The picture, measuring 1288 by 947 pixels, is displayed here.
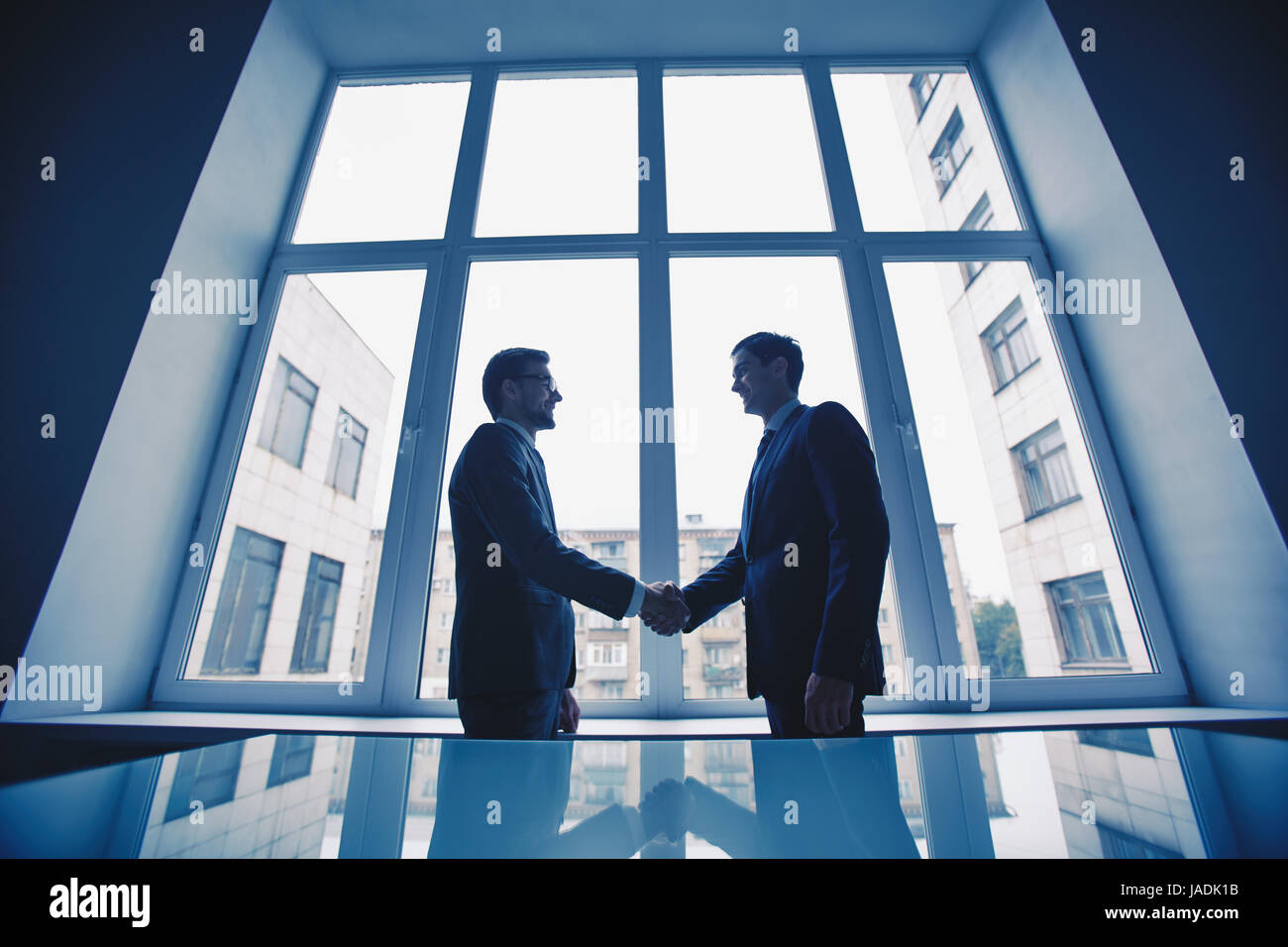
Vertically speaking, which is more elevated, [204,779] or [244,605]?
[244,605]

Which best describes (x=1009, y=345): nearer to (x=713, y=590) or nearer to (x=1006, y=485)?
(x=1006, y=485)

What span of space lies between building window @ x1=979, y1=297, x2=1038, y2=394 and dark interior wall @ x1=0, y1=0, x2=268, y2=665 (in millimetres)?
3310

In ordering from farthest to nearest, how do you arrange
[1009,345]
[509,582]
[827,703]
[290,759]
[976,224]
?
1. [976,224]
2. [1009,345]
3. [509,582]
4. [827,703]
5. [290,759]

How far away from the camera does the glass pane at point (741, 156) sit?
8.19 ft

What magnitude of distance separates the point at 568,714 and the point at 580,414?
3.73ft

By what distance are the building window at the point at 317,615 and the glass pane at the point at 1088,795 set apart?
7.01ft

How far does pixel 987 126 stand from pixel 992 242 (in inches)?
29.7

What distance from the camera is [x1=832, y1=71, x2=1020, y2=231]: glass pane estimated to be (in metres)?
2.52

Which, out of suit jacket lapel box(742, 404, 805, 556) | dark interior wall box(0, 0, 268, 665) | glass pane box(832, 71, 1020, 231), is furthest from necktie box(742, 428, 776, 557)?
dark interior wall box(0, 0, 268, 665)

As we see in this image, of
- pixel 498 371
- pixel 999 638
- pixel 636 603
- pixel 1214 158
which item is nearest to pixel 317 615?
pixel 498 371

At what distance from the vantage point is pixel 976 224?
8.29 feet

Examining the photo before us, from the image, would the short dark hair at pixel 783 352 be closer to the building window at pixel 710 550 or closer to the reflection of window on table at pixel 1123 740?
the building window at pixel 710 550

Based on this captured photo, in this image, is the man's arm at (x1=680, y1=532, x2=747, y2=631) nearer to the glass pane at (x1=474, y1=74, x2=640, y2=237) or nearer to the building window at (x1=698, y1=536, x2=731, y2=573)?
the building window at (x1=698, y1=536, x2=731, y2=573)

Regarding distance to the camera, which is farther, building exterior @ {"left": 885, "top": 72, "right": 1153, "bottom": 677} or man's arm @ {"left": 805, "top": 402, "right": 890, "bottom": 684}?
building exterior @ {"left": 885, "top": 72, "right": 1153, "bottom": 677}
